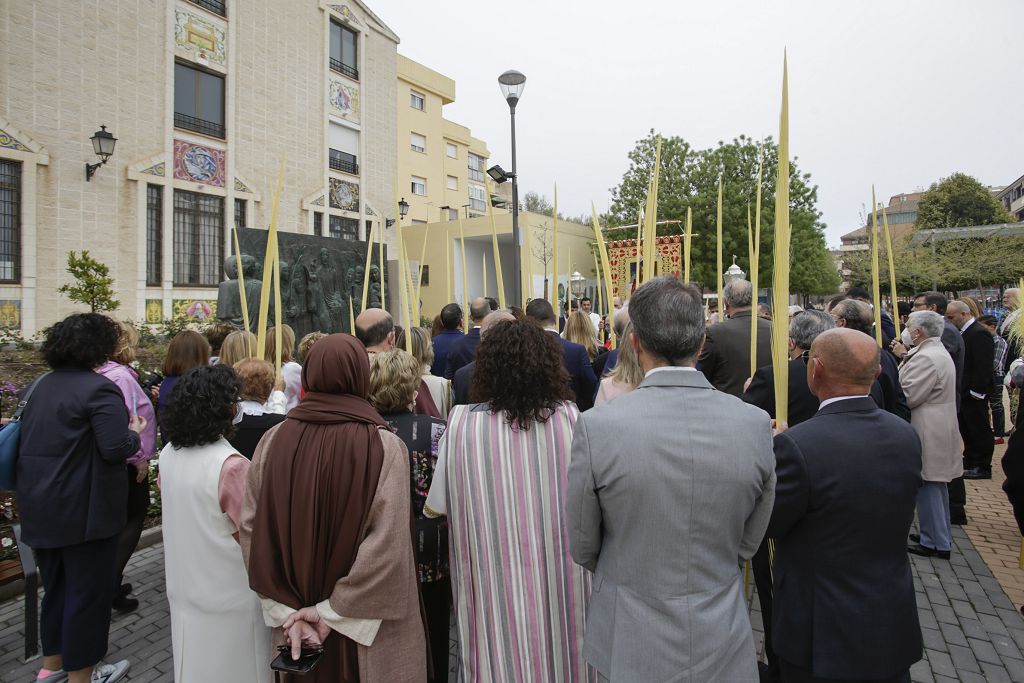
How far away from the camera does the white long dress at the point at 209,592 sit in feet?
7.29

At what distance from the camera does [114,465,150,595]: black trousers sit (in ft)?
10.8

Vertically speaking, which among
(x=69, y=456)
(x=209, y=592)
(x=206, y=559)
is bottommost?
(x=209, y=592)

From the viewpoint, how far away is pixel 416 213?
31.2 metres

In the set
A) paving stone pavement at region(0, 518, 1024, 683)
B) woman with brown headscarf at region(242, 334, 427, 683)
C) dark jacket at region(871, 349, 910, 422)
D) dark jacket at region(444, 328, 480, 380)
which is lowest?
paving stone pavement at region(0, 518, 1024, 683)

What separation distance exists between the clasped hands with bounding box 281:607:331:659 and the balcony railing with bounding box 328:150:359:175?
2162cm

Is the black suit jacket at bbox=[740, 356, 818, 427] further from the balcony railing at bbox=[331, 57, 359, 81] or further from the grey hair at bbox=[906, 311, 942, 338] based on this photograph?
the balcony railing at bbox=[331, 57, 359, 81]

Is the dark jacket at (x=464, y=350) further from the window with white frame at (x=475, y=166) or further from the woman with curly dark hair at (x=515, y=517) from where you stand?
the window with white frame at (x=475, y=166)

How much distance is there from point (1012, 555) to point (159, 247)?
19.0 meters

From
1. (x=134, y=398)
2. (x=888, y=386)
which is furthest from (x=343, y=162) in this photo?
(x=888, y=386)

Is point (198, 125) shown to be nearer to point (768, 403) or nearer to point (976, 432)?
point (768, 403)

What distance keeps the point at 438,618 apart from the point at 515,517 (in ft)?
3.10

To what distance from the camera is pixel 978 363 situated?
6.10m

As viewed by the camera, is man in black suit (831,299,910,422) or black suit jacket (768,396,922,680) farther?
man in black suit (831,299,910,422)

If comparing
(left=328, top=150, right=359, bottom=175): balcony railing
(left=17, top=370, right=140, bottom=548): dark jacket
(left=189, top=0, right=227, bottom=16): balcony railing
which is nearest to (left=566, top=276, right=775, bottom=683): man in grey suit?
(left=17, top=370, right=140, bottom=548): dark jacket
